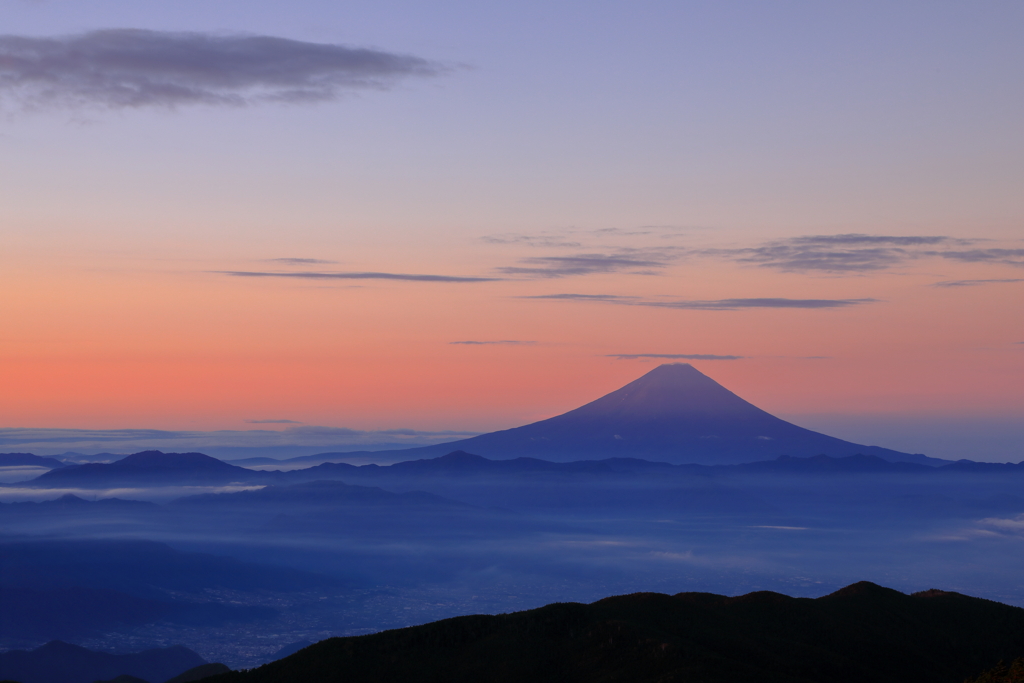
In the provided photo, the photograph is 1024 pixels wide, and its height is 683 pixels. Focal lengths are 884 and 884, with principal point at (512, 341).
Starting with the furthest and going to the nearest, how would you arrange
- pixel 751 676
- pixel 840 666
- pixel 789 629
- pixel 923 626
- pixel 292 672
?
1. pixel 923 626
2. pixel 789 629
3. pixel 292 672
4. pixel 840 666
5. pixel 751 676

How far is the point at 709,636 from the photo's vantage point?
9356 centimetres

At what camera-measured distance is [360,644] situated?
9756 centimetres

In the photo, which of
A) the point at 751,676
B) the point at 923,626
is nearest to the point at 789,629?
the point at 923,626

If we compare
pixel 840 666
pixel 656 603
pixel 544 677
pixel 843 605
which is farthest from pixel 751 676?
pixel 843 605

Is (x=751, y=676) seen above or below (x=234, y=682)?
above

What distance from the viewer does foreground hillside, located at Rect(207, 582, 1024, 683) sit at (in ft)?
278

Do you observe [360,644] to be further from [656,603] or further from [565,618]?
[656,603]

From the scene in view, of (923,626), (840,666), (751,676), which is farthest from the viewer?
(923,626)

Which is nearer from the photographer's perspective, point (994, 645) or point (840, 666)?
point (840, 666)

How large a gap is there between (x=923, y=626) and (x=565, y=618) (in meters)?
44.3

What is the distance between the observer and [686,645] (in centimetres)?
8606

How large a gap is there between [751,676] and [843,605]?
135 ft

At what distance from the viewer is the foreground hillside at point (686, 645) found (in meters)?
84.6

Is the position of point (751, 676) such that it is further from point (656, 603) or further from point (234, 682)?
point (234, 682)
